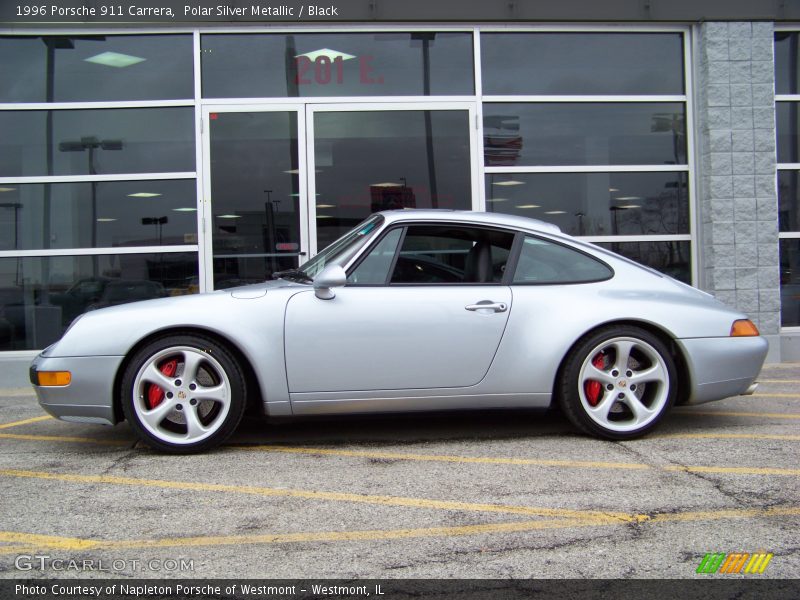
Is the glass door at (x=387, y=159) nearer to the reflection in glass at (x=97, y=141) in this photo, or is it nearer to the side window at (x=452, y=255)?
the reflection in glass at (x=97, y=141)

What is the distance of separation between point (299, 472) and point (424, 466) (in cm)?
64

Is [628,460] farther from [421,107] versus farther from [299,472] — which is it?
[421,107]

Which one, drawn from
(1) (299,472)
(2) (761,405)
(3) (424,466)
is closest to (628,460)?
(3) (424,466)

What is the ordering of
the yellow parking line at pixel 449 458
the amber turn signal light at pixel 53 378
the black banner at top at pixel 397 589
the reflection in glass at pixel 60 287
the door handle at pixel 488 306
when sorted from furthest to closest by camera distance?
the reflection in glass at pixel 60 287 < the door handle at pixel 488 306 < the amber turn signal light at pixel 53 378 < the yellow parking line at pixel 449 458 < the black banner at top at pixel 397 589

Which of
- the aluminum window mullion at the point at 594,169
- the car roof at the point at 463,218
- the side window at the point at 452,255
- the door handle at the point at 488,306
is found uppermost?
the aluminum window mullion at the point at 594,169

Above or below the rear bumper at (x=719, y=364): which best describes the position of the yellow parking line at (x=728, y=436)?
below

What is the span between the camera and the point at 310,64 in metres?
8.33

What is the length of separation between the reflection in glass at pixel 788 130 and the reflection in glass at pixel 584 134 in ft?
3.45

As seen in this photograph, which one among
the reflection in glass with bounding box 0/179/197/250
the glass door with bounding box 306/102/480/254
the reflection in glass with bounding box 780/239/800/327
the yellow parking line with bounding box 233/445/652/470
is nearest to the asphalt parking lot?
the yellow parking line with bounding box 233/445/652/470

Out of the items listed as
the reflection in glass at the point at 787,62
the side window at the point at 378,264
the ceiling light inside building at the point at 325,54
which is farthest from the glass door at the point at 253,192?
the reflection in glass at the point at 787,62

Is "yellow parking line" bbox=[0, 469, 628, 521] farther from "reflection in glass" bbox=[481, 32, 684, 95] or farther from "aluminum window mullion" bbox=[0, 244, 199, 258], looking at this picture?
"reflection in glass" bbox=[481, 32, 684, 95]

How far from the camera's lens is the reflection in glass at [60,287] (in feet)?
26.1

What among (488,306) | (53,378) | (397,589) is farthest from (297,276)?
(397,589)

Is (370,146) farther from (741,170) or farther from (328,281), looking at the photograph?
(328,281)
